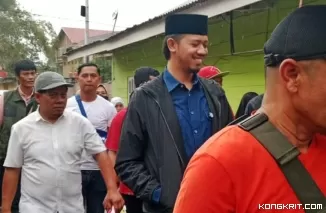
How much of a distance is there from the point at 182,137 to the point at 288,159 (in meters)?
1.88

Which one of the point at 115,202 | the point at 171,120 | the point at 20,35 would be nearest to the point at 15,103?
the point at 115,202

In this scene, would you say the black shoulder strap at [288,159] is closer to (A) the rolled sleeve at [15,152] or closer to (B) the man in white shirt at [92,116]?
(A) the rolled sleeve at [15,152]

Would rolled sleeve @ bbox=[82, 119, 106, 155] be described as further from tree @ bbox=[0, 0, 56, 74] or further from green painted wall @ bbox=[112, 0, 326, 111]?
tree @ bbox=[0, 0, 56, 74]

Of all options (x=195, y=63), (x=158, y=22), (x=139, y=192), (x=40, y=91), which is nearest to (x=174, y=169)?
(x=139, y=192)

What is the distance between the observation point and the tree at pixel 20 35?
36.4 meters

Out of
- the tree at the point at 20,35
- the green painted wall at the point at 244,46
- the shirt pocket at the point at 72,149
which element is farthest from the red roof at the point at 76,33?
the shirt pocket at the point at 72,149

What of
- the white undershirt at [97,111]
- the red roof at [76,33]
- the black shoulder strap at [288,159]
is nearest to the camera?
the black shoulder strap at [288,159]

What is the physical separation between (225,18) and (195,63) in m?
5.20

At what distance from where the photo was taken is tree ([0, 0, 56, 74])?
119ft

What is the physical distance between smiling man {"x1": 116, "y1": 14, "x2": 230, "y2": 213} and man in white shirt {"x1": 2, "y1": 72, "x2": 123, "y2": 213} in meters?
0.96

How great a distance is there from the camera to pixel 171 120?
3.39 meters

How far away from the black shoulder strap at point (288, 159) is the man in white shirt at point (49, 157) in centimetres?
299

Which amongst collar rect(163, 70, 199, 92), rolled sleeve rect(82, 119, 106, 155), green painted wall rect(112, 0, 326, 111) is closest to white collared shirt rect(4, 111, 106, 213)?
rolled sleeve rect(82, 119, 106, 155)

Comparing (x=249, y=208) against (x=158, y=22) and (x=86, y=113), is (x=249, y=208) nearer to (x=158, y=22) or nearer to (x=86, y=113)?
(x=86, y=113)
